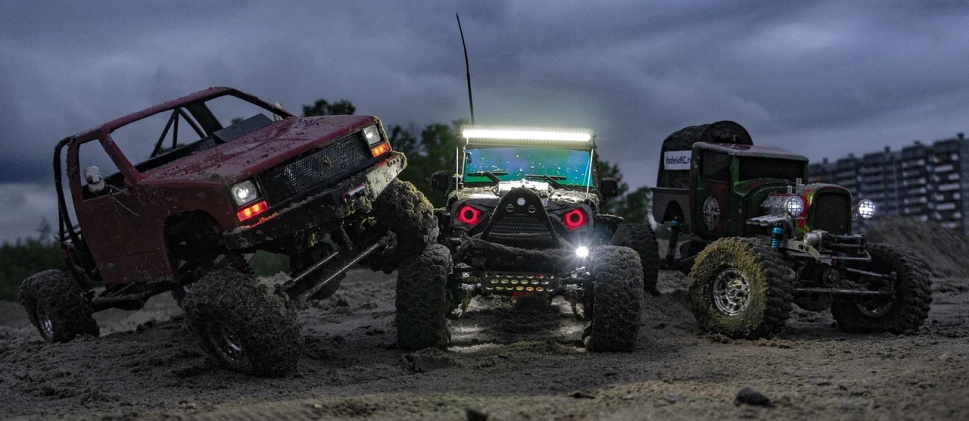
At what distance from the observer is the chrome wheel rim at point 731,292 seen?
9523mm

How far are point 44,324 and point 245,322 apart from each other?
203 inches

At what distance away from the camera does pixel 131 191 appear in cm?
776

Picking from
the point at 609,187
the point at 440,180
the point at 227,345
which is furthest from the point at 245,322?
the point at 609,187

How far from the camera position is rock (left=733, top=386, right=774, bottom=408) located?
552 centimetres

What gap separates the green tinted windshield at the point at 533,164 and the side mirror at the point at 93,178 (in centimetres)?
412

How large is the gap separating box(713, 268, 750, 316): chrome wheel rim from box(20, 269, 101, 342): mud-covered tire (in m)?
7.07

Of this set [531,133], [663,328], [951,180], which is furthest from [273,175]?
[951,180]

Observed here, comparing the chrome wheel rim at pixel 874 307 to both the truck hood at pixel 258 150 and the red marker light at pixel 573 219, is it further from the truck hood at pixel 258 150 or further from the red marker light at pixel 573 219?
the truck hood at pixel 258 150

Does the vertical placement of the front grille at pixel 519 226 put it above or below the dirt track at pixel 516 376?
above

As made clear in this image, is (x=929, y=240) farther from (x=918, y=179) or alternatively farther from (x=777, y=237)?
(x=777, y=237)

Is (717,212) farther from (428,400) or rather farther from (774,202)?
(428,400)

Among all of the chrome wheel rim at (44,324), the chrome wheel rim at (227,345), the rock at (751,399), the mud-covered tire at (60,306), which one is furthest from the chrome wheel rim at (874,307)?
the chrome wheel rim at (44,324)

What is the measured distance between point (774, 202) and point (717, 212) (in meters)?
1.02

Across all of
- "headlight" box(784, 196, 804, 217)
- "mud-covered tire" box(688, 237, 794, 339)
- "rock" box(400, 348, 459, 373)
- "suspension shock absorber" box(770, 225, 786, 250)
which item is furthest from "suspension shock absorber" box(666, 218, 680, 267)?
"rock" box(400, 348, 459, 373)
